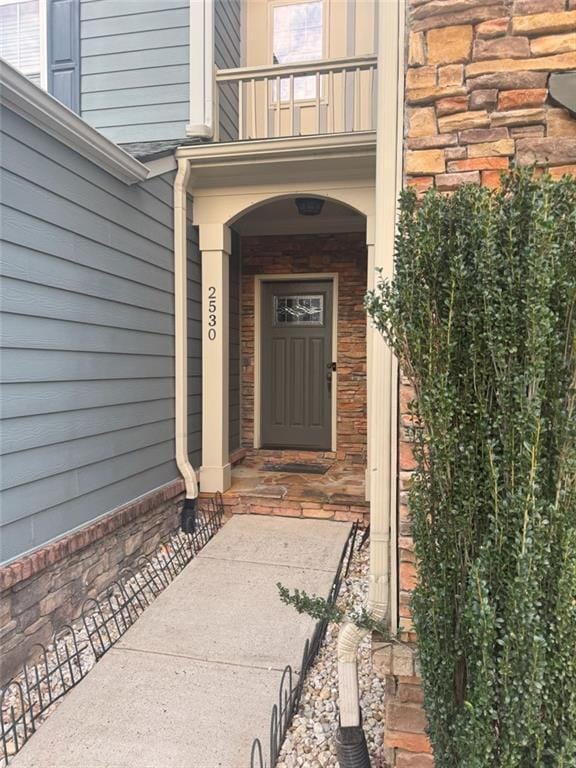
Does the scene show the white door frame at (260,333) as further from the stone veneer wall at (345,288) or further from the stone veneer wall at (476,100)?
the stone veneer wall at (476,100)

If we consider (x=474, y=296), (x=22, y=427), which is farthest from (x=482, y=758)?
(x=22, y=427)

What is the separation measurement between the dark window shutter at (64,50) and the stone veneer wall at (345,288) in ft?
7.26

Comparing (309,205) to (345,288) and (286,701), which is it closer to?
(345,288)

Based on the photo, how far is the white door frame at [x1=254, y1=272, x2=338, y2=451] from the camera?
542 cm

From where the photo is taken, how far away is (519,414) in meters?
1.11

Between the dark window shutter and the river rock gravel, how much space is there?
4548 mm

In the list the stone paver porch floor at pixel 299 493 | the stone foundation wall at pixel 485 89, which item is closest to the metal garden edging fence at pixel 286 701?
the stone paver porch floor at pixel 299 493

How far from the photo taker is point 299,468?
4914mm

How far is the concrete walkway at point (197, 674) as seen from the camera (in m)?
1.78

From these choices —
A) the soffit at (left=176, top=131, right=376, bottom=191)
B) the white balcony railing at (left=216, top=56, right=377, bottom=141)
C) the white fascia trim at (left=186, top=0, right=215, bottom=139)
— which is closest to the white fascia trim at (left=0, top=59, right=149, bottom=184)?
the soffit at (left=176, top=131, right=376, bottom=191)

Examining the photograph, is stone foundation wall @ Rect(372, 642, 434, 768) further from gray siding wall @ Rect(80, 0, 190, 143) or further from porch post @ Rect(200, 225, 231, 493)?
gray siding wall @ Rect(80, 0, 190, 143)

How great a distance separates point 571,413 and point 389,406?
64 cm

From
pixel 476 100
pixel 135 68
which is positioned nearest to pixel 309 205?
pixel 135 68

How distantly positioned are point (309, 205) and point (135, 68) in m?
1.79
